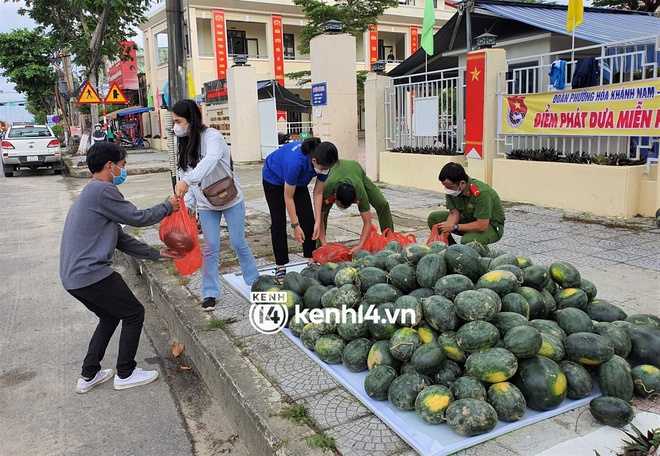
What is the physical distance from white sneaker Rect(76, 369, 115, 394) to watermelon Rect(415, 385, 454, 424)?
2441 millimetres

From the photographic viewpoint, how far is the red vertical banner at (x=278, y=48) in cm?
2975

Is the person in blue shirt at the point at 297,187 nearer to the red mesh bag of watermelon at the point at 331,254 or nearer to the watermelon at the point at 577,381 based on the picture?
the red mesh bag of watermelon at the point at 331,254

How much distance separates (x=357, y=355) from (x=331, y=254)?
172 centimetres

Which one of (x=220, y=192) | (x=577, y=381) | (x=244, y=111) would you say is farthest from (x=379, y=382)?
(x=244, y=111)

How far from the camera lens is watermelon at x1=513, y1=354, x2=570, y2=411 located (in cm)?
279

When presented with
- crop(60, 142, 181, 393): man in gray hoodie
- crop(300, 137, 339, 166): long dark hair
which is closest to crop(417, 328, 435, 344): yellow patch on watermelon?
crop(300, 137, 339, 166): long dark hair

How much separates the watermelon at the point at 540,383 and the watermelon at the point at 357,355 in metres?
0.90

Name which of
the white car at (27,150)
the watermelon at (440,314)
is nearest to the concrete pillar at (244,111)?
the white car at (27,150)

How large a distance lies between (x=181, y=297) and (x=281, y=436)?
105 inches

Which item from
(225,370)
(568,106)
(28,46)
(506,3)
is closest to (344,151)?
(506,3)

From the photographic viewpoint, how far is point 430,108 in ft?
37.1

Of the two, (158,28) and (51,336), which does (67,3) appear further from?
(51,336)

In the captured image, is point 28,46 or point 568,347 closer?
point 568,347

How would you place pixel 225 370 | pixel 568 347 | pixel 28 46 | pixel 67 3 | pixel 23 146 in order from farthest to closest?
pixel 28 46 → pixel 67 3 → pixel 23 146 → pixel 225 370 → pixel 568 347
